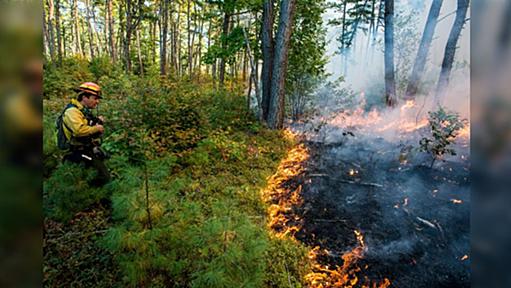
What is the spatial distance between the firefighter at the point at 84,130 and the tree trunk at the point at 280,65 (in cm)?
592

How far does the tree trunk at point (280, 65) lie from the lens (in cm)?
833

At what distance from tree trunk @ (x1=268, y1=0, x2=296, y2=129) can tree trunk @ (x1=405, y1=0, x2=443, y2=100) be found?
622cm

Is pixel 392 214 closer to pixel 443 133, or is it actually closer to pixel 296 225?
pixel 296 225

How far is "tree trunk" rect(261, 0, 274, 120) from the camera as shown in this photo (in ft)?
28.9

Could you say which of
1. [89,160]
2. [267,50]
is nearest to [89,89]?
[89,160]

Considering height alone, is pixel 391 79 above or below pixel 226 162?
above

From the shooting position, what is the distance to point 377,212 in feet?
15.9

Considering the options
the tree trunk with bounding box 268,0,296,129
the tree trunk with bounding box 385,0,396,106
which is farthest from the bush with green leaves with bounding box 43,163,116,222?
the tree trunk with bounding box 385,0,396,106

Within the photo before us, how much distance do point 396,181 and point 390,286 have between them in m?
3.37
